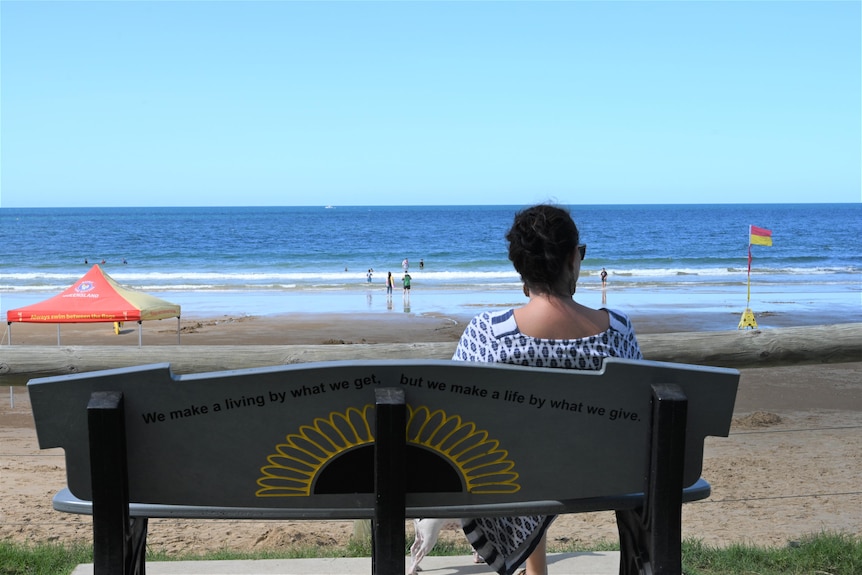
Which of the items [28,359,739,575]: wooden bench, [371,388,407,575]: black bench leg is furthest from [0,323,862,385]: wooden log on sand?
[371,388,407,575]: black bench leg

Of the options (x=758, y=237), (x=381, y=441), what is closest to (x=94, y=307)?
(x=381, y=441)

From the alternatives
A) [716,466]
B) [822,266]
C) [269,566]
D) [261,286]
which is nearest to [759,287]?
[822,266]

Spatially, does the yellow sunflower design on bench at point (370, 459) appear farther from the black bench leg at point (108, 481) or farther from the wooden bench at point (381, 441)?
the black bench leg at point (108, 481)

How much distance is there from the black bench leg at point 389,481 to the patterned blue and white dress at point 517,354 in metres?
0.48

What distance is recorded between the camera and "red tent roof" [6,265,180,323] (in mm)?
12773

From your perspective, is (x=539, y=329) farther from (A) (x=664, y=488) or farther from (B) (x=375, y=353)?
(B) (x=375, y=353)

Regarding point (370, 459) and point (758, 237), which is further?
point (758, 237)

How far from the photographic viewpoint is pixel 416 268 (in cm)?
4434

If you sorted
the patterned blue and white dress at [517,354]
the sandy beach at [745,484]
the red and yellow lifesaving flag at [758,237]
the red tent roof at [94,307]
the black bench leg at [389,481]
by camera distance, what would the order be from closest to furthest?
the black bench leg at [389,481] → the patterned blue and white dress at [517,354] → the sandy beach at [745,484] → the red tent roof at [94,307] → the red and yellow lifesaving flag at [758,237]

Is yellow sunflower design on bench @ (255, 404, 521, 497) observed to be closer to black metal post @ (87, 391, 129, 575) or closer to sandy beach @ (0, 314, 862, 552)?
black metal post @ (87, 391, 129, 575)

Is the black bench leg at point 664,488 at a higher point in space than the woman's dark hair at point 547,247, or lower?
lower

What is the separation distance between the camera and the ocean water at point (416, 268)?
87.4 ft

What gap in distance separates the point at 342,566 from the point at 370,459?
139cm

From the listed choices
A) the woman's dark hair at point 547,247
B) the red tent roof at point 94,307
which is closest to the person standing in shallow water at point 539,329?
the woman's dark hair at point 547,247
